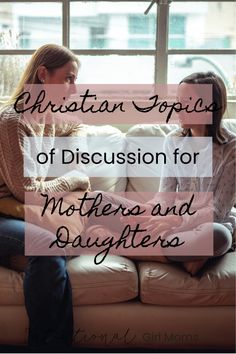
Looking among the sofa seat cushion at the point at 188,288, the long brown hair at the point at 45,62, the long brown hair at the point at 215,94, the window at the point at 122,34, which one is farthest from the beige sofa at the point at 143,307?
the window at the point at 122,34

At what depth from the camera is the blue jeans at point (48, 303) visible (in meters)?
1.62

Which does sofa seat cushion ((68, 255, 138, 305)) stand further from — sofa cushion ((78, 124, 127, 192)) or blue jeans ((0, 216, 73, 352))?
sofa cushion ((78, 124, 127, 192))

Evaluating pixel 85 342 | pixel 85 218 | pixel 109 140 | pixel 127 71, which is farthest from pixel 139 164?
pixel 85 342

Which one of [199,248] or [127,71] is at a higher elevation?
[127,71]

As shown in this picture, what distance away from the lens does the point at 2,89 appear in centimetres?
275

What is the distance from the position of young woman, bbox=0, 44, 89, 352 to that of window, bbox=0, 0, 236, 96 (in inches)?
33.2

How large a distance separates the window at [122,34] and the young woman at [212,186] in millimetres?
865

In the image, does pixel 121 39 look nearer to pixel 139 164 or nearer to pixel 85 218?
pixel 139 164

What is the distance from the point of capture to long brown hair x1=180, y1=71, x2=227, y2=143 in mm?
1898

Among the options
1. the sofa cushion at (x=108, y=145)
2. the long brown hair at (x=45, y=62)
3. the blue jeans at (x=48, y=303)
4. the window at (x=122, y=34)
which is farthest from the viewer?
the window at (x=122, y=34)

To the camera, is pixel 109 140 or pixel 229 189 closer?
pixel 229 189

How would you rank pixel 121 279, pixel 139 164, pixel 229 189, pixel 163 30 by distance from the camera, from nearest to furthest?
pixel 121 279, pixel 229 189, pixel 139 164, pixel 163 30

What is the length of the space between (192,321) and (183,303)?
0.08m

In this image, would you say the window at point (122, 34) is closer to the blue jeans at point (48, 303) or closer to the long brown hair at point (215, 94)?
the long brown hair at point (215, 94)
